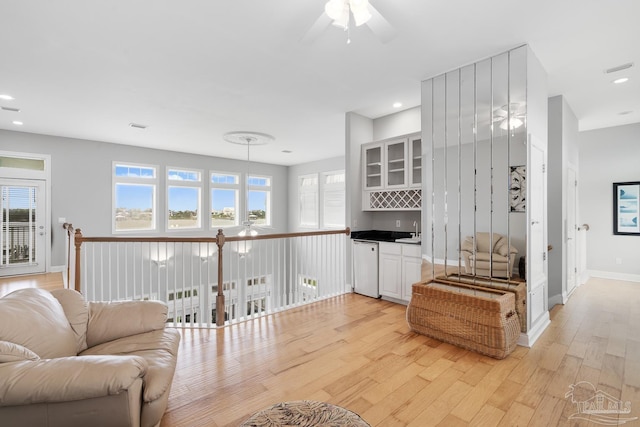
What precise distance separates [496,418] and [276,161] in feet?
27.5

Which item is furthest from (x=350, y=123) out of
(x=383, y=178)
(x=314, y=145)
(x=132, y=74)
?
(x=132, y=74)

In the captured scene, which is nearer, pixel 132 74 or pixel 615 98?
pixel 132 74

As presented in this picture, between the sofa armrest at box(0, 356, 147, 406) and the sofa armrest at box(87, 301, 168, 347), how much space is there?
0.75 m

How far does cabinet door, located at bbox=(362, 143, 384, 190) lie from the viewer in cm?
493

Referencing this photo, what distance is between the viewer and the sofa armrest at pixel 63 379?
122cm

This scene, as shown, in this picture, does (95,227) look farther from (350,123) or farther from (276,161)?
(350,123)

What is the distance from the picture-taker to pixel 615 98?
417cm

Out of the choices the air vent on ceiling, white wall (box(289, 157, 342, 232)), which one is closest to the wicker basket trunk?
the air vent on ceiling

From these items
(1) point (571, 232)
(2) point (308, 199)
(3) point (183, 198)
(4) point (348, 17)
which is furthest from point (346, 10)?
(2) point (308, 199)

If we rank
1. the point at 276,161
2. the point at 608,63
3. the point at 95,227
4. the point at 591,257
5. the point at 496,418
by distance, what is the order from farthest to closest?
the point at 276,161 < the point at 95,227 < the point at 591,257 < the point at 608,63 < the point at 496,418

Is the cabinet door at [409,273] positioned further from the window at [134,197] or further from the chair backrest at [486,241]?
the window at [134,197]

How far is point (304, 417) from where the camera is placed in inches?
47.5

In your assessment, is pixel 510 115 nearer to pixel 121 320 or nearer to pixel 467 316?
pixel 467 316

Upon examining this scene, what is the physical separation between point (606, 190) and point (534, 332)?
429cm
